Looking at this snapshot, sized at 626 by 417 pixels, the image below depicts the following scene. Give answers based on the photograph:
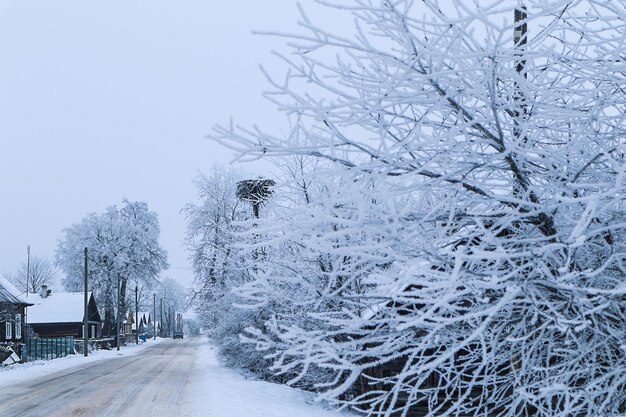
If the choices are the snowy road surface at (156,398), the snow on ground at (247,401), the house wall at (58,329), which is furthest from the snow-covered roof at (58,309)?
the snow on ground at (247,401)

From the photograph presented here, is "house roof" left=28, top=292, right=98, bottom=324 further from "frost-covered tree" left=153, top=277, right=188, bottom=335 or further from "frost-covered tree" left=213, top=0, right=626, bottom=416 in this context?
"frost-covered tree" left=153, top=277, right=188, bottom=335

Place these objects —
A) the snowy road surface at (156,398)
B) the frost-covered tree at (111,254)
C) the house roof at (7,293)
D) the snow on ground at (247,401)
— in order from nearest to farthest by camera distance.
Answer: the snow on ground at (247,401) → the snowy road surface at (156,398) → the house roof at (7,293) → the frost-covered tree at (111,254)

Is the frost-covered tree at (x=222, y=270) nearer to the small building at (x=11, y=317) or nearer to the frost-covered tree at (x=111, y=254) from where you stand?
the small building at (x=11, y=317)

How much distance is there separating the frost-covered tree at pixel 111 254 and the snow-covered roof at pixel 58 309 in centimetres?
305

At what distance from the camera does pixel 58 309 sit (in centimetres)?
5812

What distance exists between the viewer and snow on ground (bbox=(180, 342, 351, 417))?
13055 millimetres

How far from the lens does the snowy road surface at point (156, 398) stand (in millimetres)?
13328

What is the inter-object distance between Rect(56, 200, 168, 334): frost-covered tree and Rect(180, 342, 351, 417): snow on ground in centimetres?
4425

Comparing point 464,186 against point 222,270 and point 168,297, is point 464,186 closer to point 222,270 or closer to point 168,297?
point 222,270

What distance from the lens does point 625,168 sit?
2447 mm

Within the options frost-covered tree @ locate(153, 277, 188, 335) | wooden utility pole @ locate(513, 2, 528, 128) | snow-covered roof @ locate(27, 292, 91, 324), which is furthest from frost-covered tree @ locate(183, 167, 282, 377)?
frost-covered tree @ locate(153, 277, 188, 335)

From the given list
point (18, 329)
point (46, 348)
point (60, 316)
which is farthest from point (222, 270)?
point (60, 316)

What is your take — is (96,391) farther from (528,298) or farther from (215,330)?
(528,298)

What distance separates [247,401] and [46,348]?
89.2ft
